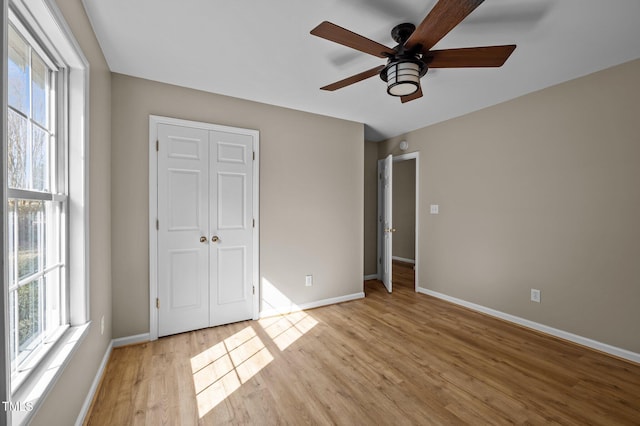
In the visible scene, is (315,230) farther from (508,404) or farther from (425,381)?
(508,404)

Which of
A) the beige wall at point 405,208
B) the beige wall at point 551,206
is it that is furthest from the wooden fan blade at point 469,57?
the beige wall at point 405,208

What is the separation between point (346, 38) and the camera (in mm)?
1626

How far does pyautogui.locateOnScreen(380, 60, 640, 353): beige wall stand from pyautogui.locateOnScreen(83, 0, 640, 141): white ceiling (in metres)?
0.34

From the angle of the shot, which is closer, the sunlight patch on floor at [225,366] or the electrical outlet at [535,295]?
the sunlight patch on floor at [225,366]

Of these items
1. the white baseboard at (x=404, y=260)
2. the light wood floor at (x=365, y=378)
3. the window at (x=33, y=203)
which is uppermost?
the window at (x=33, y=203)

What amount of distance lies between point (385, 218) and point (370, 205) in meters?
0.53

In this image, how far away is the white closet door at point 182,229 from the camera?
2.84 meters

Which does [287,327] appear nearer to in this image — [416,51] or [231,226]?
[231,226]

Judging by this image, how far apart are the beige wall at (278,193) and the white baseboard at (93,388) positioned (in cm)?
30

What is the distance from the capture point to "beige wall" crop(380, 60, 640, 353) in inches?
99.5

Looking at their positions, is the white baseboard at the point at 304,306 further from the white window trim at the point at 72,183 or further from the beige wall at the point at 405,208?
the beige wall at the point at 405,208

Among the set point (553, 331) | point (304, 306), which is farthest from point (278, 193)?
point (553, 331)

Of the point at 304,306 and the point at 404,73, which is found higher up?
the point at 404,73

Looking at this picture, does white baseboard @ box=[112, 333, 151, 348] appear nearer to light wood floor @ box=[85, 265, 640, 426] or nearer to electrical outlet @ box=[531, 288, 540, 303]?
light wood floor @ box=[85, 265, 640, 426]
